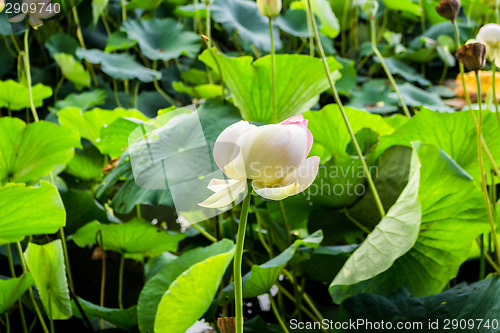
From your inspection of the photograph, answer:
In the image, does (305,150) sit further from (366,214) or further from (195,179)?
(366,214)

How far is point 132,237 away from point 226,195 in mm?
434

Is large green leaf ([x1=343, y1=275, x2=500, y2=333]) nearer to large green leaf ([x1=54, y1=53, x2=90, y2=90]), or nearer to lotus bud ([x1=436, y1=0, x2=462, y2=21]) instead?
lotus bud ([x1=436, y1=0, x2=462, y2=21])

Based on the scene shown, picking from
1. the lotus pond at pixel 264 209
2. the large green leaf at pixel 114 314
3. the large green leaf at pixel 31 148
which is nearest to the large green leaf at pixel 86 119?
the lotus pond at pixel 264 209

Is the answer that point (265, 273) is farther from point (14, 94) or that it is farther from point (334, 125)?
point (14, 94)

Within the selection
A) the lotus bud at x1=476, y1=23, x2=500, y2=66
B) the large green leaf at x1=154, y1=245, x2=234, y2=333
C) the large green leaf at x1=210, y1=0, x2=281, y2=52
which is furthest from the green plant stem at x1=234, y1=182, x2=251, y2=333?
the large green leaf at x1=210, y1=0, x2=281, y2=52

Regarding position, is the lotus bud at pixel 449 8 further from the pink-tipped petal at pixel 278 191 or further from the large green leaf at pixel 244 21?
the large green leaf at pixel 244 21

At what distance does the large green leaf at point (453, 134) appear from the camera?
606mm

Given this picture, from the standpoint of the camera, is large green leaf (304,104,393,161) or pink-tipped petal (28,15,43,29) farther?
large green leaf (304,104,393,161)

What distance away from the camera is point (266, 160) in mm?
243

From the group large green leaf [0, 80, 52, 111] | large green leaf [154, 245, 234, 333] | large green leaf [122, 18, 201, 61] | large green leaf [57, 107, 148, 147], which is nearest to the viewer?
large green leaf [154, 245, 234, 333]

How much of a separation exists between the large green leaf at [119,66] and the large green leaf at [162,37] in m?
0.06

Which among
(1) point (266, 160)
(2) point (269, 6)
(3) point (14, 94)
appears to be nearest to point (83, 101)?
(3) point (14, 94)

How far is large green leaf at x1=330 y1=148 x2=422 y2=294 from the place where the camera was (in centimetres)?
43

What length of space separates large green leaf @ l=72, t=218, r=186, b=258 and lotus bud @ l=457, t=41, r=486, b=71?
426 mm
